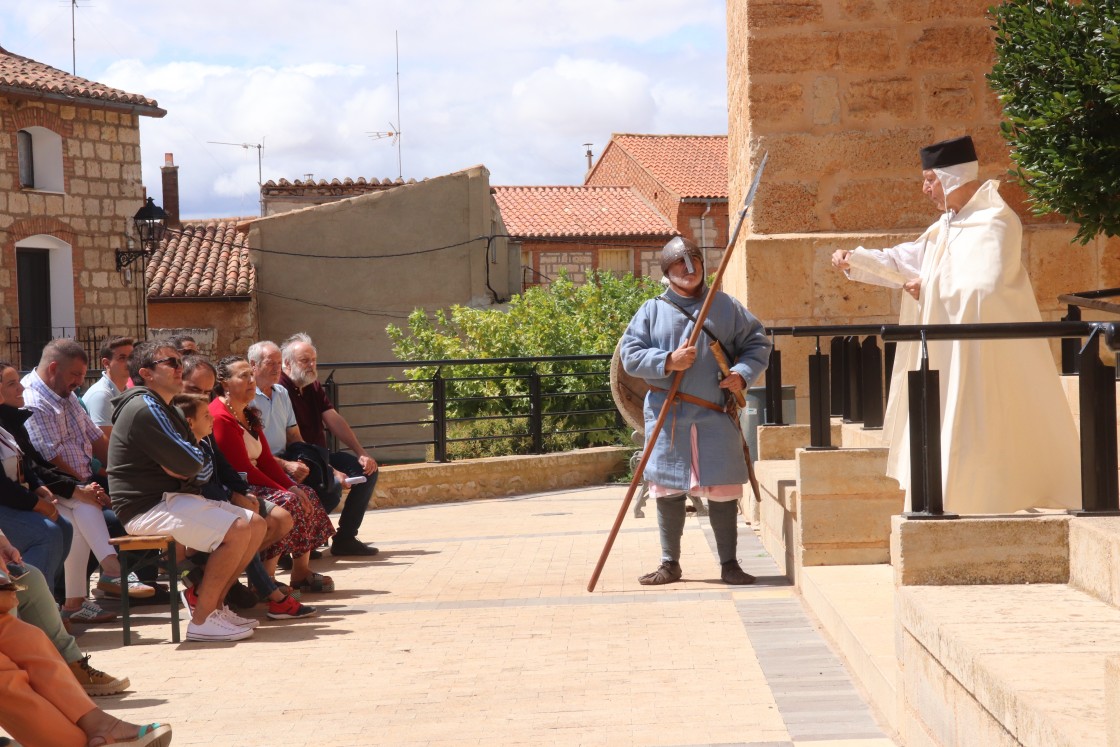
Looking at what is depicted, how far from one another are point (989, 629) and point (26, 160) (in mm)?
26684

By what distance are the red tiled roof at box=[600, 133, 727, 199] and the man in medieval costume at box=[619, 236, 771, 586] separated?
3650cm

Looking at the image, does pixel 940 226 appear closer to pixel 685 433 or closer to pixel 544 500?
pixel 685 433

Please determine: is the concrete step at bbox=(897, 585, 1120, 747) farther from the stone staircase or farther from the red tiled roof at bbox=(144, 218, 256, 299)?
the red tiled roof at bbox=(144, 218, 256, 299)

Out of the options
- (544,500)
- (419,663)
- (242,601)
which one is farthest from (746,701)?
(544,500)

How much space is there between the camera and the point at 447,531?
11.0 metres

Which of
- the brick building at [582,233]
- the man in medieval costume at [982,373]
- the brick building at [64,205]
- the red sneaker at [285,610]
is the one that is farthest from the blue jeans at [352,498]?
the brick building at [582,233]

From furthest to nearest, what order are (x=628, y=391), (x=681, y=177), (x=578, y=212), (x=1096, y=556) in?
1. (x=681, y=177)
2. (x=578, y=212)
3. (x=628, y=391)
4. (x=1096, y=556)

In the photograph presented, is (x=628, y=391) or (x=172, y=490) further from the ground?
(x=628, y=391)

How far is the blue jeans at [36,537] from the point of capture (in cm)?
666

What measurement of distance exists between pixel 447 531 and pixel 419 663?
5146mm

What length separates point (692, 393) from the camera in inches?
291

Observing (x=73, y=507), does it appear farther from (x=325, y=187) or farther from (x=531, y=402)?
(x=325, y=187)

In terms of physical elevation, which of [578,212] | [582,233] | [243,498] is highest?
[578,212]

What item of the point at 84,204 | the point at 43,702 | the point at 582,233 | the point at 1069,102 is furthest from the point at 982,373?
the point at 582,233
